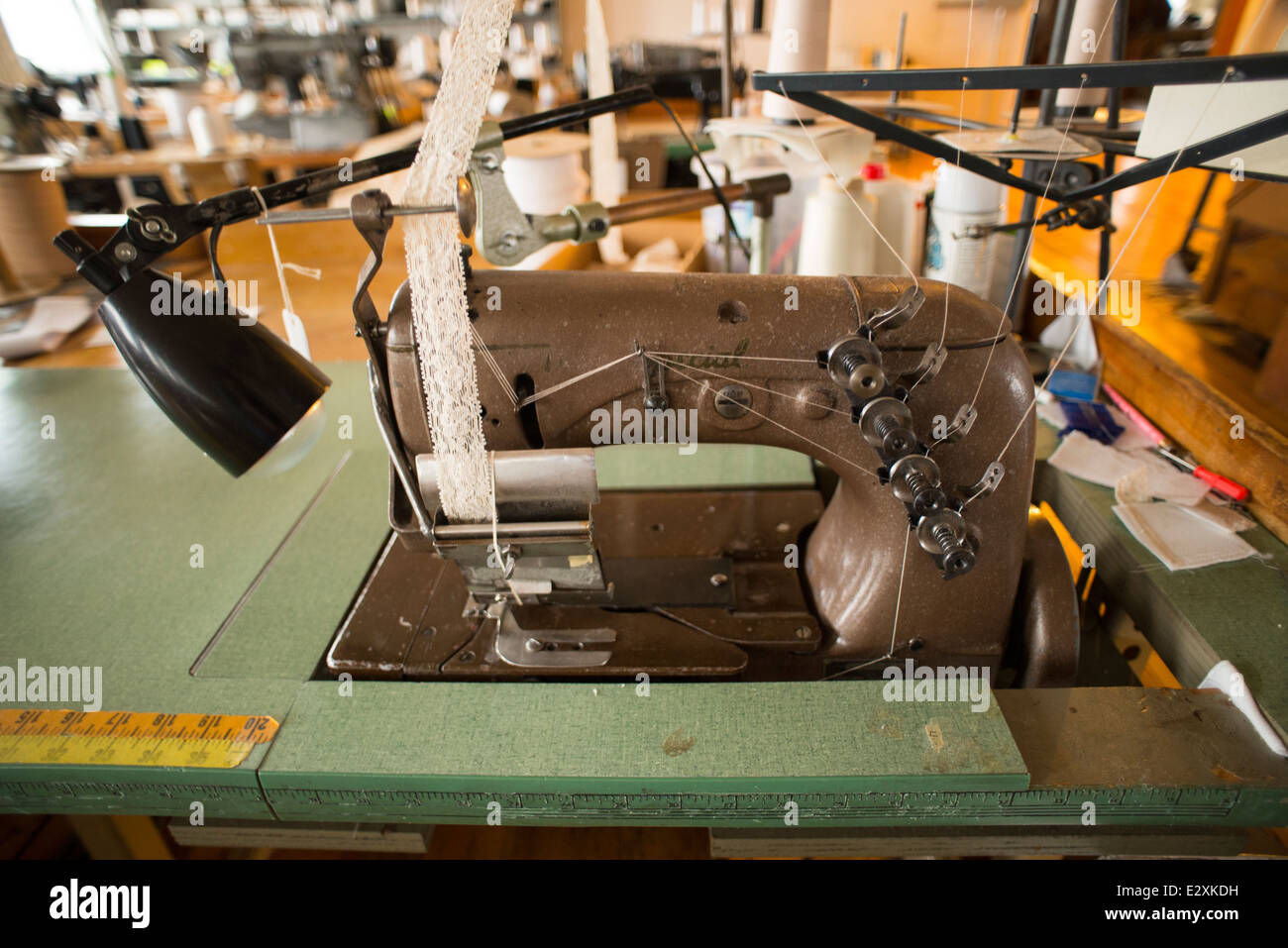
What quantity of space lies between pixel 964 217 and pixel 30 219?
2.66 meters

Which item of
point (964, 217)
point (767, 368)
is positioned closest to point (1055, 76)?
point (767, 368)

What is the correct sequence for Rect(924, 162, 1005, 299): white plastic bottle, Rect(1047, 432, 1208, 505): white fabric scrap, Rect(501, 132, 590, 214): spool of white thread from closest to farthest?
Rect(1047, 432, 1208, 505): white fabric scrap, Rect(924, 162, 1005, 299): white plastic bottle, Rect(501, 132, 590, 214): spool of white thread

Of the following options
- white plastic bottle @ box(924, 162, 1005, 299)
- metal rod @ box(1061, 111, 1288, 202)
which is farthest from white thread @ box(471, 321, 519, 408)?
white plastic bottle @ box(924, 162, 1005, 299)

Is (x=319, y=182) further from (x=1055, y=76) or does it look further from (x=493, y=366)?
(x=1055, y=76)

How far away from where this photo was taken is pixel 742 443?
86cm

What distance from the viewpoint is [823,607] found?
3.14 ft

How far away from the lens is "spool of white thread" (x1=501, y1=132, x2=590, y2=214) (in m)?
1.99

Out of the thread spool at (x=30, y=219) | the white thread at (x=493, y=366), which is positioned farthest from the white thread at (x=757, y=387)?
the thread spool at (x=30, y=219)

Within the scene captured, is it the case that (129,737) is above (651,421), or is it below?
below

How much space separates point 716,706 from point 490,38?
74cm

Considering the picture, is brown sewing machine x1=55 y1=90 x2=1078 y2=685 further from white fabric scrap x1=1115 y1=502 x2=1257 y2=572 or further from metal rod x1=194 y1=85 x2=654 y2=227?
white fabric scrap x1=1115 y1=502 x2=1257 y2=572

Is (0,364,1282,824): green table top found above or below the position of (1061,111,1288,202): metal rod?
below

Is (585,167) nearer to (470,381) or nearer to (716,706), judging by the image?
(470,381)

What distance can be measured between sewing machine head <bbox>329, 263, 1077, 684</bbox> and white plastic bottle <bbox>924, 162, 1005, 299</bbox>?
2.25ft
